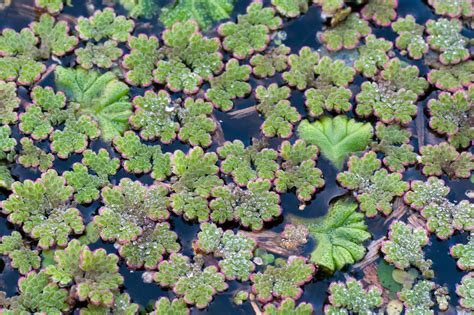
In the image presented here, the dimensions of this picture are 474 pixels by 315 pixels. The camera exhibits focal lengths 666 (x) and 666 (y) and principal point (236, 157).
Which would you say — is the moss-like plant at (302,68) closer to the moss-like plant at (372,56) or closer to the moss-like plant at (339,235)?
the moss-like plant at (372,56)

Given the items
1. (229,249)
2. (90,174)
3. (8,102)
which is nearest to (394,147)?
(229,249)

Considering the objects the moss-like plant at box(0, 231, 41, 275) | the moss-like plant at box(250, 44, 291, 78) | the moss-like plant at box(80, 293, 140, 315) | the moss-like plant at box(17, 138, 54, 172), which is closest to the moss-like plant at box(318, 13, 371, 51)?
the moss-like plant at box(250, 44, 291, 78)

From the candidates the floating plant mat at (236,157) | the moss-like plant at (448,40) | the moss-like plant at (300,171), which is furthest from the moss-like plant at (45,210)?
the moss-like plant at (448,40)

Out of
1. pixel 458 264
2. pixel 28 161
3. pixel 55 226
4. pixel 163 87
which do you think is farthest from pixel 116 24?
pixel 458 264

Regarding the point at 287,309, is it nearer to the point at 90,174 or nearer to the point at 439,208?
the point at 439,208

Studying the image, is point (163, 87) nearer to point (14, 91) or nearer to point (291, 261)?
point (14, 91)

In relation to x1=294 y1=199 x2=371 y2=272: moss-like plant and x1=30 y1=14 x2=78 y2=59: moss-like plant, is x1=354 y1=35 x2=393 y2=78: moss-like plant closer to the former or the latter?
x1=294 y1=199 x2=371 y2=272: moss-like plant
